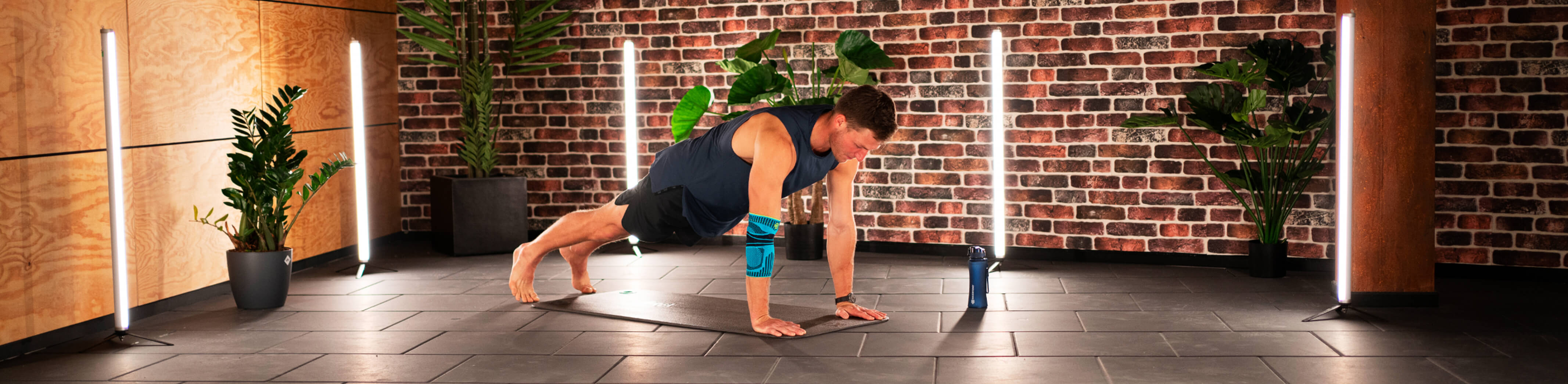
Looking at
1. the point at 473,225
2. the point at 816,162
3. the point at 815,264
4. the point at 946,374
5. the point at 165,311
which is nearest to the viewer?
the point at 946,374

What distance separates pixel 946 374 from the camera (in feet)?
10.3

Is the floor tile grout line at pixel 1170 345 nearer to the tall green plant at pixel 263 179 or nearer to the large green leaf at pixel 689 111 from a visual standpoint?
the large green leaf at pixel 689 111

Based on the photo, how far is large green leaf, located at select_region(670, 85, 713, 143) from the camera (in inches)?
217

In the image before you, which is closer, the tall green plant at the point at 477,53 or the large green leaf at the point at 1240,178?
the large green leaf at the point at 1240,178

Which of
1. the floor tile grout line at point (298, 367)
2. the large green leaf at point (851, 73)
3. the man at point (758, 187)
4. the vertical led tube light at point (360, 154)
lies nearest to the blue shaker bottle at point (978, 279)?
the man at point (758, 187)

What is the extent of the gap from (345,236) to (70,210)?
6.86ft

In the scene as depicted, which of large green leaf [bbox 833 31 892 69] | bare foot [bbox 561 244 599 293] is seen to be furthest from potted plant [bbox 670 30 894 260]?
bare foot [bbox 561 244 599 293]

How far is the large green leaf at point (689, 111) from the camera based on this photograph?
5.50 metres

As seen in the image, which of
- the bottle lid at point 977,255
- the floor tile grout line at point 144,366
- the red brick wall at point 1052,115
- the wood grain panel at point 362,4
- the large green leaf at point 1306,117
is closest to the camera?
the floor tile grout line at point 144,366

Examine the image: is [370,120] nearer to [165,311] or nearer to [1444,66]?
[165,311]

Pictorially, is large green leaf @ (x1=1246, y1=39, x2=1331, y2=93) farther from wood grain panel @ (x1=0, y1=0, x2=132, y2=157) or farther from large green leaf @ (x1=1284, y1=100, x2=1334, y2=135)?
wood grain panel @ (x1=0, y1=0, x2=132, y2=157)

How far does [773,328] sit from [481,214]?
2.76m

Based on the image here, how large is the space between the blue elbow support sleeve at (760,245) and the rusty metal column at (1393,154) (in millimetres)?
2149

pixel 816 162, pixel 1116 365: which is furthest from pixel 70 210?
pixel 1116 365
